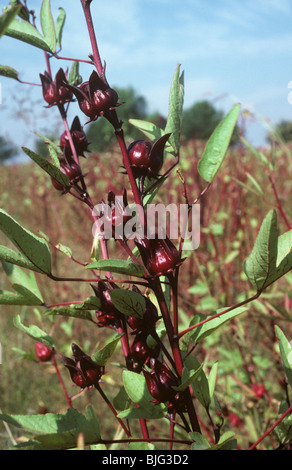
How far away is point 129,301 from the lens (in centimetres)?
36

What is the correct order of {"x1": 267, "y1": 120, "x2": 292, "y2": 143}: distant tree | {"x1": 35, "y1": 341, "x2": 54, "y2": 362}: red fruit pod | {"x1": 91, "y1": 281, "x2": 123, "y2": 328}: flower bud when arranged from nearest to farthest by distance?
{"x1": 91, "y1": 281, "x2": 123, "y2": 328}: flower bud → {"x1": 35, "y1": 341, "x2": 54, "y2": 362}: red fruit pod → {"x1": 267, "y1": 120, "x2": 292, "y2": 143}: distant tree

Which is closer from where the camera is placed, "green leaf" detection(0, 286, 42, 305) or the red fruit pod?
"green leaf" detection(0, 286, 42, 305)

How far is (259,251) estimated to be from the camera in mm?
333

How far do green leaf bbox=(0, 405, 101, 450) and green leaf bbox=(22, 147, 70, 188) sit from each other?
0.21 metres

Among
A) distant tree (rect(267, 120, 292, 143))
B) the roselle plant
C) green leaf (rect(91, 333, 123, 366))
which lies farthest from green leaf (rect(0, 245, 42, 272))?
distant tree (rect(267, 120, 292, 143))

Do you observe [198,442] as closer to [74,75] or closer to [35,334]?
[35,334]

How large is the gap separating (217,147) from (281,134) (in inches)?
68.2

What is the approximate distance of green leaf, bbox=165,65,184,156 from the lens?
0.38 m

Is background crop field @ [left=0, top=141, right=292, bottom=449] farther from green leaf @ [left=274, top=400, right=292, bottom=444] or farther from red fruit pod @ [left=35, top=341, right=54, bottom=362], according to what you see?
green leaf @ [left=274, top=400, right=292, bottom=444]

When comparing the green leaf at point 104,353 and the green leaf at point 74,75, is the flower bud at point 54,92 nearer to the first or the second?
the green leaf at point 74,75

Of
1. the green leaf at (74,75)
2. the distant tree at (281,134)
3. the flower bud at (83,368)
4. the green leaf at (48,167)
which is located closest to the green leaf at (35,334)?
the flower bud at (83,368)

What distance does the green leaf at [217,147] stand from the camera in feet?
1.27

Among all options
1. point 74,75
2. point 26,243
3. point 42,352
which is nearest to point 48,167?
point 26,243

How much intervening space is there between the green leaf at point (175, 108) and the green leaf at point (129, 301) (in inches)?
6.0
